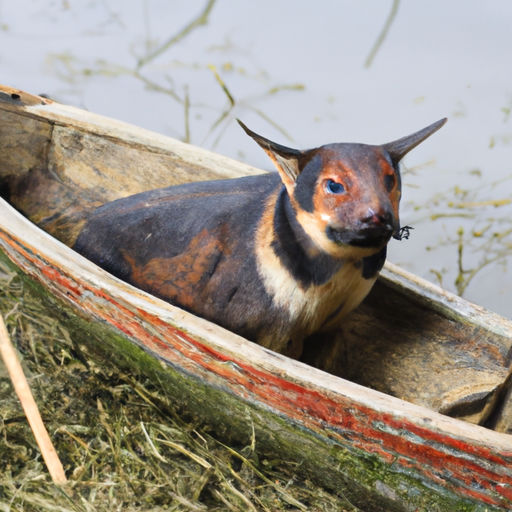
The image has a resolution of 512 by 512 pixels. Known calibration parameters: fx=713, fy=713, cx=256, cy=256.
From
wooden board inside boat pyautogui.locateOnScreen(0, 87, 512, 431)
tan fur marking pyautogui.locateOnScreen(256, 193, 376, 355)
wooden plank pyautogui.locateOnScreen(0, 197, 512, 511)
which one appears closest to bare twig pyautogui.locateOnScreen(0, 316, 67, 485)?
wooden plank pyautogui.locateOnScreen(0, 197, 512, 511)

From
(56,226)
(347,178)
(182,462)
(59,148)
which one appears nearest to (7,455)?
(182,462)

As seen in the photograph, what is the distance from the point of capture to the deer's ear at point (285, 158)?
1551mm

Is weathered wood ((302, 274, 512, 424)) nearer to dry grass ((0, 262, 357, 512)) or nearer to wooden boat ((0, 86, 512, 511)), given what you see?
wooden boat ((0, 86, 512, 511))

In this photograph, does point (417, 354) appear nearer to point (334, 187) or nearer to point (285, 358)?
point (285, 358)

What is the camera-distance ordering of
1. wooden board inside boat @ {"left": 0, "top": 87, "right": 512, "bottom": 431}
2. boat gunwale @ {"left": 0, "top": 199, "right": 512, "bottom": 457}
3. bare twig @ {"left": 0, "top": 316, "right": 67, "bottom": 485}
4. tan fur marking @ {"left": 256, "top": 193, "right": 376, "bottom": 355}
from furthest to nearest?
wooden board inside boat @ {"left": 0, "top": 87, "right": 512, "bottom": 431} < bare twig @ {"left": 0, "top": 316, "right": 67, "bottom": 485} < tan fur marking @ {"left": 256, "top": 193, "right": 376, "bottom": 355} < boat gunwale @ {"left": 0, "top": 199, "right": 512, "bottom": 457}

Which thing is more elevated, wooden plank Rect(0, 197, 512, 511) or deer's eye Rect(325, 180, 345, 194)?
deer's eye Rect(325, 180, 345, 194)

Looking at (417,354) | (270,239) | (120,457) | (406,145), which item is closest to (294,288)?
(270,239)

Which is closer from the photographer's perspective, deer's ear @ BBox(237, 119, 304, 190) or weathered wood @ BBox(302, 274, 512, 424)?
deer's ear @ BBox(237, 119, 304, 190)

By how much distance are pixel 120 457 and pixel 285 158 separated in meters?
0.97

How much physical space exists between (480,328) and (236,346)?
73 centimetres

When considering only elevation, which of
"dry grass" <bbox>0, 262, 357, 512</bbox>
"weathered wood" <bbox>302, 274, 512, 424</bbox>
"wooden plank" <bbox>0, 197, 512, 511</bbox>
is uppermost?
"weathered wood" <bbox>302, 274, 512, 424</bbox>

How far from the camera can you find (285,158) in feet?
5.16

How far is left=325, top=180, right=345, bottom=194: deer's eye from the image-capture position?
1509mm

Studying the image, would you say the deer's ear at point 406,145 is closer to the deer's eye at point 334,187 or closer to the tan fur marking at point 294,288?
the deer's eye at point 334,187
